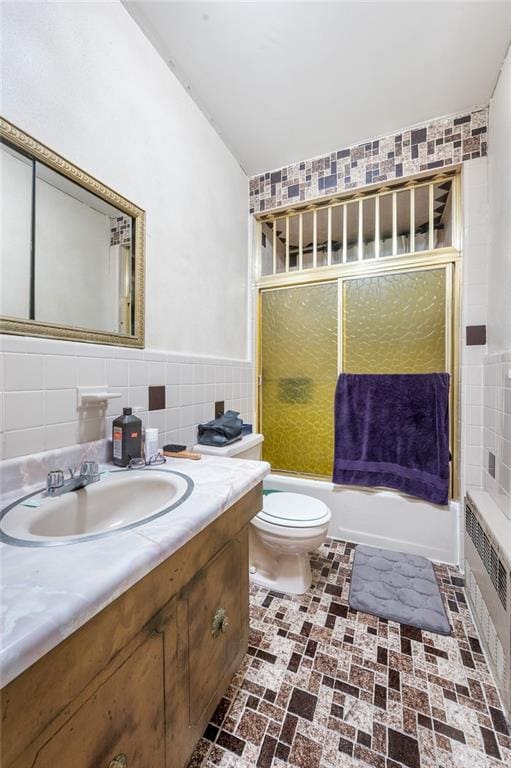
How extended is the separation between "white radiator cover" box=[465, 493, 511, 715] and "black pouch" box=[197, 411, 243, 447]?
1144 mm

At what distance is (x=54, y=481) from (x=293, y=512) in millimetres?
1037

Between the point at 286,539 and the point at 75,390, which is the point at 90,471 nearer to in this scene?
the point at 75,390

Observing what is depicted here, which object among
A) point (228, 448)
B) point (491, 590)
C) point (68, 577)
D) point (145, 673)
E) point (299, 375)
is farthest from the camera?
point (299, 375)

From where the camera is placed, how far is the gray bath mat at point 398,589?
4.34 ft

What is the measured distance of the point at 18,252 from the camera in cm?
86

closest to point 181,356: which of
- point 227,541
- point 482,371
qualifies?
point 227,541

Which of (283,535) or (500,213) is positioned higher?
(500,213)

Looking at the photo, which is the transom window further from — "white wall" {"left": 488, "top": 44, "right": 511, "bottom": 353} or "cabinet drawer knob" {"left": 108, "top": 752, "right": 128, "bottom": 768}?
"cabinet drawer knob" {"left": 108, "top": 752, "right": 128, "bottom": 768}

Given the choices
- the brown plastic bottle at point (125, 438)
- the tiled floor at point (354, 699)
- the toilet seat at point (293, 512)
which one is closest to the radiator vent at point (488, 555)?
the tiled floor at point (354, 699)

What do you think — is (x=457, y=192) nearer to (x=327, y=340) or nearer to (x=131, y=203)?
(x=327, y=340)

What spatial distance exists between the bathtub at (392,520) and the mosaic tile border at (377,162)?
1949mm

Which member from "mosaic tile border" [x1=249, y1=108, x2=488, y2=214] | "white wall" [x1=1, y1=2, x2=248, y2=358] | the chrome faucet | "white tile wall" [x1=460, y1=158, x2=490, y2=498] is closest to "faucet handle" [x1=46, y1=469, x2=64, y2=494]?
the chrome faucet

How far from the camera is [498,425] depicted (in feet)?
4.62

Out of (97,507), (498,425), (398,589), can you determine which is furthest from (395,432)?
(97,507)
